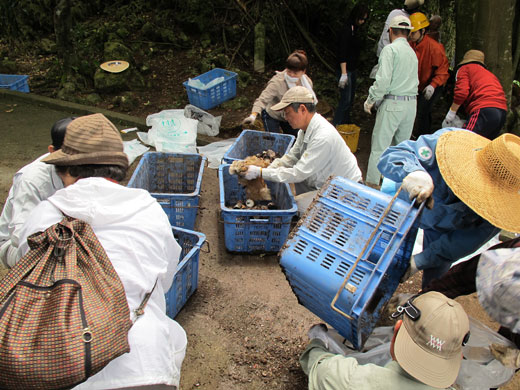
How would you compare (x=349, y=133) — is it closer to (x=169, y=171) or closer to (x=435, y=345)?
(x=169, y=171)

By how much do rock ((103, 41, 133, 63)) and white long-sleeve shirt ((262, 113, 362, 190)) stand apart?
5.70 m

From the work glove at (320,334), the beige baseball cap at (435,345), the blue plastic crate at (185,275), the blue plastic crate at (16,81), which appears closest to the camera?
the beige baseball cap at (435,345)

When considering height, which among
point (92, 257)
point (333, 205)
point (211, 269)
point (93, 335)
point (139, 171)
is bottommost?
point (211, 269)

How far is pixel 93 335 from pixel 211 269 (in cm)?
241

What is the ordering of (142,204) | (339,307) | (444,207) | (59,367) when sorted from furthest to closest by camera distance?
(444,207), (339,307), (142,204), (59,367)

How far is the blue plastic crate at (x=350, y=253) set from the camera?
1916 mm

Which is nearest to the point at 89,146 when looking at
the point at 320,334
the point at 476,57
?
the point at 320,334

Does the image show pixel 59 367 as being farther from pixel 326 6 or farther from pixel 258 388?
pixel 326 6

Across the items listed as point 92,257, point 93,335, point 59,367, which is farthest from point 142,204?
point 59,367

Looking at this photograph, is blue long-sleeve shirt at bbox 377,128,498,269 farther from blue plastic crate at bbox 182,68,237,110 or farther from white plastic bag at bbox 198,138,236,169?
blue plastic crate at bbox 182,68,237,110

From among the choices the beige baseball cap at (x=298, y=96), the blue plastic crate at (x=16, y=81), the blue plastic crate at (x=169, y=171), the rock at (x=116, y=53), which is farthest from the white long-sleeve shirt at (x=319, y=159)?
the blue plastic crate at (x=16, y=81)

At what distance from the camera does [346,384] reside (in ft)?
5.60

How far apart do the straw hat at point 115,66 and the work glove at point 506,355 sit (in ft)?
23.5

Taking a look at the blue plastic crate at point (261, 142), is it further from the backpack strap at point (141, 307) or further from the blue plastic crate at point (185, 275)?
the backpack strap at point (141, 307)
